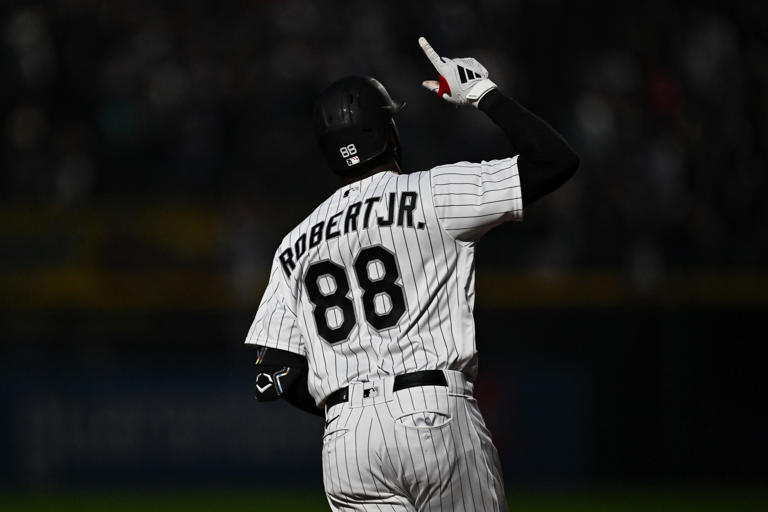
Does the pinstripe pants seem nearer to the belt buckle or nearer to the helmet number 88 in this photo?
the belt buckle

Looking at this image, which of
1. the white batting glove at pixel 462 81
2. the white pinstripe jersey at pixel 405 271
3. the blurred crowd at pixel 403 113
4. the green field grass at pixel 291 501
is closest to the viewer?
the white pinstripe jersey at pixel 405 271

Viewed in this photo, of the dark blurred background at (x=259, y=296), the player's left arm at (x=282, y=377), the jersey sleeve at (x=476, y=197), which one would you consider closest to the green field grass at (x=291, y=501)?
the dark blurred background at (x=259, y=296)

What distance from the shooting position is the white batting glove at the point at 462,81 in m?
3.50

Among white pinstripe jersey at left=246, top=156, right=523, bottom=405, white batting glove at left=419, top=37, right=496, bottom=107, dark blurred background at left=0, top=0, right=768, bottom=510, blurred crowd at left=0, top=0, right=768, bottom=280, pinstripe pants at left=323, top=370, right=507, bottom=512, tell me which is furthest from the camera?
blurred crowd at left=0, top=0, right=768, bottom=280

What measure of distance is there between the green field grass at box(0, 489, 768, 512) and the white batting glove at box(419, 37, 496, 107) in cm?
588

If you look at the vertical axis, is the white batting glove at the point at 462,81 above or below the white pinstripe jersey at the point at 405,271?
above

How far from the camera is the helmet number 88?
3605mm

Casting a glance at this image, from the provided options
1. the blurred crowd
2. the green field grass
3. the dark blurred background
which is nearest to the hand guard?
the green field grass

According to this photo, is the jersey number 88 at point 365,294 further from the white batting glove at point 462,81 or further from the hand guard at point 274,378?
the white batting glove at point 462,81

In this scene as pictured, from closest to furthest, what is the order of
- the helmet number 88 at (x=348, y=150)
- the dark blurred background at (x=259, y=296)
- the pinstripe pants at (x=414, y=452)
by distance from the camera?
the pinstripe pants at (x=414, y=452) < the helmet number 88 at (x=348, y=150) < the dark blurred background at (x=259, y=296)
